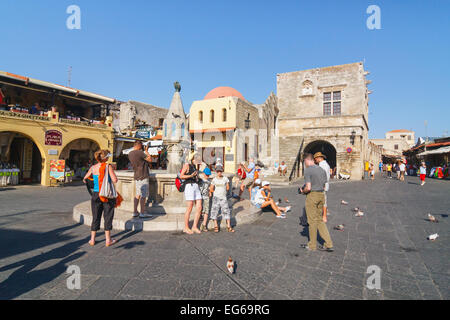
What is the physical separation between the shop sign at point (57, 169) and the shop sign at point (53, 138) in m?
1.20

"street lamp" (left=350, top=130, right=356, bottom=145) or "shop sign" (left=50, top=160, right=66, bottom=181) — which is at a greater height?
"street lamp" (left=350, top=130, right=356, bottom=145)

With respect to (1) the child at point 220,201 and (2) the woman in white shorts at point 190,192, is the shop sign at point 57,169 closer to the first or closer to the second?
(2) the woman in white shorts at point 190,192

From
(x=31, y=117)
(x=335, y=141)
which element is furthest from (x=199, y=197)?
(x=335, y=141)

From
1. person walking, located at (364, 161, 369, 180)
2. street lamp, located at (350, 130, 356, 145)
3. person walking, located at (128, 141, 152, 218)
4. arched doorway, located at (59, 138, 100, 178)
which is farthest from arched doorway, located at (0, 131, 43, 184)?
person walking, located at (364, 161, 369, 180)

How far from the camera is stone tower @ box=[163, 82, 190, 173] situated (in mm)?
6961

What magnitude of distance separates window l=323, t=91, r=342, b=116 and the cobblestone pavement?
61.2 ft

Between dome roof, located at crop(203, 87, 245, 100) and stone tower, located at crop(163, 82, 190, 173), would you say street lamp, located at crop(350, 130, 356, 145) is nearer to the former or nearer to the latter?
dome roof, located at crop(203, 87, 245, 100)

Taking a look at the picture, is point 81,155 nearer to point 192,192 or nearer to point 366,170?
point 192,192

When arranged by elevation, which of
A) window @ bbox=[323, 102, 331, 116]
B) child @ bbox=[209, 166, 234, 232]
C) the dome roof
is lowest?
child @ bbox=[209, 166, 234, 232]

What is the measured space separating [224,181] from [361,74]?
21.8m

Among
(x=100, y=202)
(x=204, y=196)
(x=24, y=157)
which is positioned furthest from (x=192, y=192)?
(x=24, y=157)

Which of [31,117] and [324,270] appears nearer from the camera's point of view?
[324,270]
